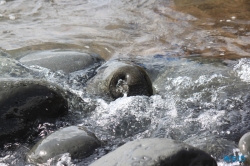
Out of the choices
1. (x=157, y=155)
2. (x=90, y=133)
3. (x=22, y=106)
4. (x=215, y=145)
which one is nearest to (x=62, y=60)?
(x=22, y=106)

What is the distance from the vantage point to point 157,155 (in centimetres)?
273

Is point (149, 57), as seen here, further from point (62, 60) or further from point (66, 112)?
point (66, 112)

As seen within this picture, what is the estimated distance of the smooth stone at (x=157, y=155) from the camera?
2713 mm

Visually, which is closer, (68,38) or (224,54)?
(224,54)

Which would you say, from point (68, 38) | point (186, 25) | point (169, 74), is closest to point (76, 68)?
point (169, 74)

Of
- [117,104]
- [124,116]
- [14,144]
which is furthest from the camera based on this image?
[117,104]

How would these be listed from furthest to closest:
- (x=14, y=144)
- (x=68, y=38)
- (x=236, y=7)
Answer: (x=236, y=7) < (x=68, y=38) < (x=14, y=144)

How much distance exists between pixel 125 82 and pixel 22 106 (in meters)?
1.20

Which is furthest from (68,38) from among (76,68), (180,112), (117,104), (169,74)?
(180,112)

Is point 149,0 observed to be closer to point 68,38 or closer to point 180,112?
point 68,38

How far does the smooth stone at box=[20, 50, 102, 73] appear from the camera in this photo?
5.37 m

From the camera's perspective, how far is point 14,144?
147 inches

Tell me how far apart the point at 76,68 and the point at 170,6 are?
365 centimetres

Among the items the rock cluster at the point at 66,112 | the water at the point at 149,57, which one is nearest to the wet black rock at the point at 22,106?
the rock cluster at the point at 66,112
